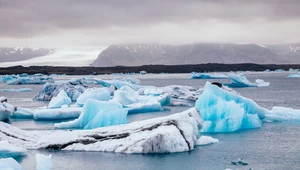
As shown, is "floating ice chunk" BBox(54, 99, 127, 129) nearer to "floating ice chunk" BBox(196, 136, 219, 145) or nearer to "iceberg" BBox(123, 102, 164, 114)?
"floating ice chunk" BBox(196, 136, 219, 145)

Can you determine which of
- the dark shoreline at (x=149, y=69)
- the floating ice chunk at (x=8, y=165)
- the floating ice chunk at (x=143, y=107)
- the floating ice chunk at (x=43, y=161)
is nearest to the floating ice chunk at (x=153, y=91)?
the floating ice chunk at (x=143, y=107)

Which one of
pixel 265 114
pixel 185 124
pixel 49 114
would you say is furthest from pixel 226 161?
pixel 49 114

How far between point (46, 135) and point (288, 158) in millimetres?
7005

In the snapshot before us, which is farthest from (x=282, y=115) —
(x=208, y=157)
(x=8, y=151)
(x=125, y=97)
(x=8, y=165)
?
(x=8, y=165)

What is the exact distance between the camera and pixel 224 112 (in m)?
15.8

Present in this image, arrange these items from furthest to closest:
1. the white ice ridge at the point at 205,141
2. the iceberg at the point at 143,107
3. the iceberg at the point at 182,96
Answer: the iceberg at the point at 182,96 < the iceberg at the point at 143,107 < the white ice ridge at the point at 205,141

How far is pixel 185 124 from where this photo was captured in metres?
12.4

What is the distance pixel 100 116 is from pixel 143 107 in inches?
278

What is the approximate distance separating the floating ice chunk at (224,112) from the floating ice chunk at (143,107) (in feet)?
19.6

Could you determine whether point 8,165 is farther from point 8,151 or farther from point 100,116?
point 100,116

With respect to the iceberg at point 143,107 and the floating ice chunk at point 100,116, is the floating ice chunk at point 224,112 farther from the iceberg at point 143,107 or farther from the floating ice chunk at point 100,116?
the iceberg at point 143,107

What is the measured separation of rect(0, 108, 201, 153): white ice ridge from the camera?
11875 mm

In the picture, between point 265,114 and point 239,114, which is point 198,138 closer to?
point 239,114

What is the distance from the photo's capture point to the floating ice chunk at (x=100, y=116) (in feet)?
50.3
